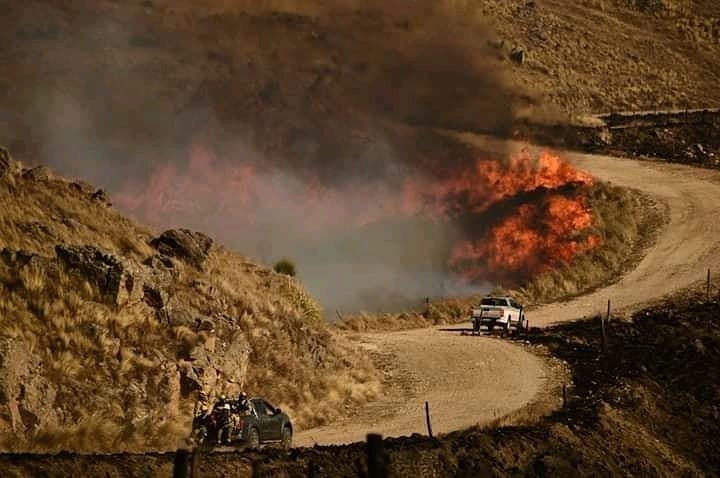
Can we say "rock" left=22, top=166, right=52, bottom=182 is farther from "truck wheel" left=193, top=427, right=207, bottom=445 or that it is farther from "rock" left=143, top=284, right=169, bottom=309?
"truck wheel" left=193, top=427, right=207, bottom=445

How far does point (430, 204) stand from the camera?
2318 inches

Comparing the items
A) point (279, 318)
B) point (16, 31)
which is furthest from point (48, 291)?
point (16, 31)

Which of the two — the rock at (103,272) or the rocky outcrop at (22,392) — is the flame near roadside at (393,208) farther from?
the rocky outcrop at (22,392)

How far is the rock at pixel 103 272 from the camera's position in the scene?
25562 millimetres

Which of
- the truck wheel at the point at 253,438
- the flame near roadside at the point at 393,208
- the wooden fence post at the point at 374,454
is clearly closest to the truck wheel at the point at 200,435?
the truck wheel at the point at 253,438

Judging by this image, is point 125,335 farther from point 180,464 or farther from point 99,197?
point 180,464

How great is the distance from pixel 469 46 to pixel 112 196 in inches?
1508

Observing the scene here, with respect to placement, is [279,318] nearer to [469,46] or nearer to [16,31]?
[16,31]

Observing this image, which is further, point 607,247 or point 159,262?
point 607,247

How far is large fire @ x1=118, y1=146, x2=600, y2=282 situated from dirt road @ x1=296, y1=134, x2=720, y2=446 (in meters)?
5.01

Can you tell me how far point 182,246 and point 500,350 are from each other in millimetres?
13804

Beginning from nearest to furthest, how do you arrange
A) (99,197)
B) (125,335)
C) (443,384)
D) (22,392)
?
(22,392)
(125,335)
(443,384)
(99,197)

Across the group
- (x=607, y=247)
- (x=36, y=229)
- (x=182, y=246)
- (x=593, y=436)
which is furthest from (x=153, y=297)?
(x=607, y=247)

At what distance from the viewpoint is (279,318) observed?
103 ft
